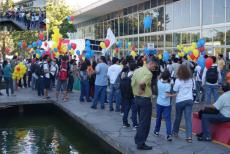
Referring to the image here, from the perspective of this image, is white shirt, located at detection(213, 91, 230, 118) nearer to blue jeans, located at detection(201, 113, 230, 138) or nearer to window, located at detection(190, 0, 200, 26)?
blue jeans, located at detection(201, 113, 230, 138)

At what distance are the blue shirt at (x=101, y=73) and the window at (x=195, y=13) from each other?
489 inches

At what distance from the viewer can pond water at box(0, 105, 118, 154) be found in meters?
10.4

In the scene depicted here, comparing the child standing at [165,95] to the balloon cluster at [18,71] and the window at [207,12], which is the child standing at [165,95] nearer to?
the balloon cluster at [18,71]

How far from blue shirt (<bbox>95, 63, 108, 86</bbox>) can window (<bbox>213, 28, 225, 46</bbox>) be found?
10560mm

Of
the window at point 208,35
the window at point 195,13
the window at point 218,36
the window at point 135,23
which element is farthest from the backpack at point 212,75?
the window at point 135,23

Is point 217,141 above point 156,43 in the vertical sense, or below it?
below

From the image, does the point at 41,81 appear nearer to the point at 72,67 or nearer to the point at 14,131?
the point at 72,67

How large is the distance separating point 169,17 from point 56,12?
47.3 feet

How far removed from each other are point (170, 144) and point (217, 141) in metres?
1.06

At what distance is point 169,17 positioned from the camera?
2906 centimetres

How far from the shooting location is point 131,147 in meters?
8.78

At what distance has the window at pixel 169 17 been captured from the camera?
28.8 m

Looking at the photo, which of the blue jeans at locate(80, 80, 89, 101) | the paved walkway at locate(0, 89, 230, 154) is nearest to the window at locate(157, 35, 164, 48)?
the blue jeans at locate(80, 80, 89, 101)

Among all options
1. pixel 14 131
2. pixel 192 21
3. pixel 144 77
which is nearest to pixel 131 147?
pixel 144 77
